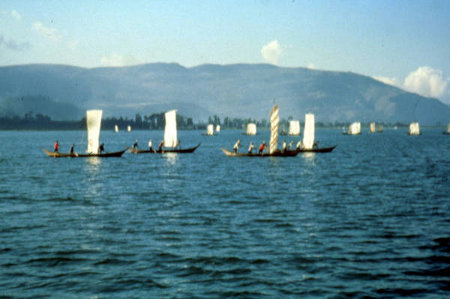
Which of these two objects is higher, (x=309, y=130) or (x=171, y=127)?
(x=309, y=130)

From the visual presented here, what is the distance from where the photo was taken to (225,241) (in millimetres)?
28484

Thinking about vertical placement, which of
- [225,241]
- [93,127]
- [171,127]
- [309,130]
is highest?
[309,130]

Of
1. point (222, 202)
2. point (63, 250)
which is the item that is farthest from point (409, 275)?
point (222, 202)

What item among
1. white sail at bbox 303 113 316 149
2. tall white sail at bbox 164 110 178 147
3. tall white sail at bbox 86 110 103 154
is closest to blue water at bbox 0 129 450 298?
tall white sail at bbox 86 110 103 154

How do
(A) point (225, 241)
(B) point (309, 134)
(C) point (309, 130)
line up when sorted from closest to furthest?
(A) point (225, 241) → (C) point (309, 130) → (B) point (309, 134)

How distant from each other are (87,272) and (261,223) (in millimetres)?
12911

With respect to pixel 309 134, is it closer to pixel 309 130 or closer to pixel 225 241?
pixel 309 130

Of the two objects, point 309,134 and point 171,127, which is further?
point 309,134

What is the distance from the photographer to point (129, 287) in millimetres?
21109

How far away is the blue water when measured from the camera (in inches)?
845

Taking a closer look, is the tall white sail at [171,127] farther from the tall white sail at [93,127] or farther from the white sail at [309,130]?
the white sail at [309,130]

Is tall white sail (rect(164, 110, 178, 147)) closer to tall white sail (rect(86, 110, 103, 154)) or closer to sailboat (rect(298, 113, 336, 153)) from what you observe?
tall white sail (rect(86, 110, 103, 154))

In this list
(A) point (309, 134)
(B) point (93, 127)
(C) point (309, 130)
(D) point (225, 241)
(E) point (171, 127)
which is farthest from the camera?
(A) point (309, 134)

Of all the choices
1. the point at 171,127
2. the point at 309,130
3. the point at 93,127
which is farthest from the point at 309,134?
the point at 93,127
